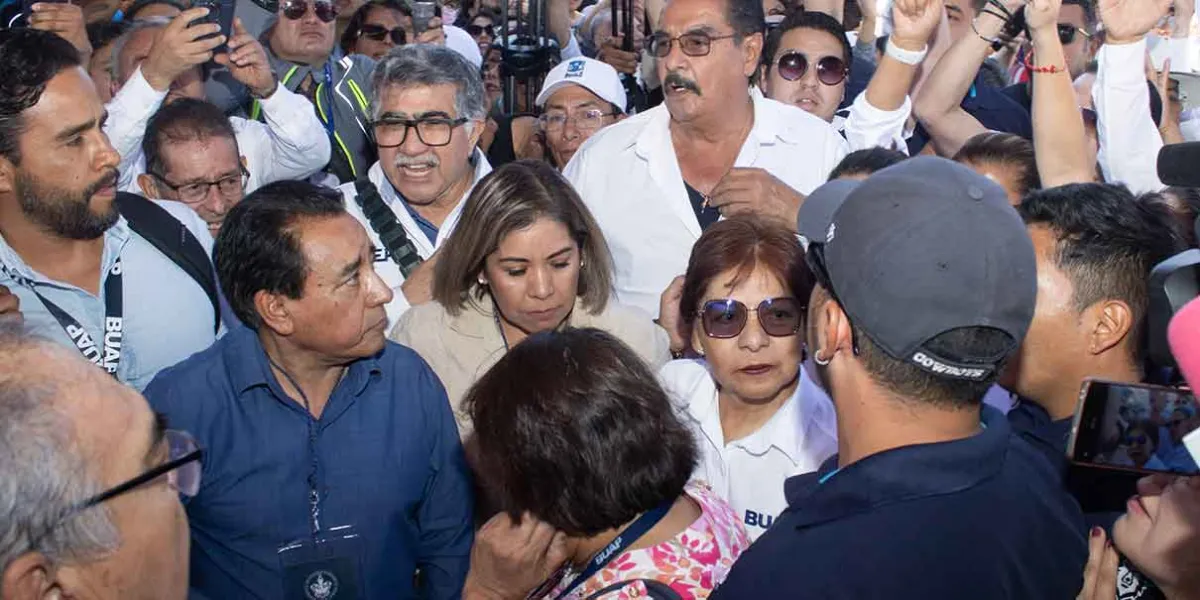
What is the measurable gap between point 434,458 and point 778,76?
2840mm

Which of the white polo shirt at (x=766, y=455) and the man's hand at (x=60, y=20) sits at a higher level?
the man's hand at (x=60, y=20)

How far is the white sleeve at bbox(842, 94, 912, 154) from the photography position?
14.3 feet

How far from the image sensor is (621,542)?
7.01ft

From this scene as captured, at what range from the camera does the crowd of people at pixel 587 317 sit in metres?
1.79

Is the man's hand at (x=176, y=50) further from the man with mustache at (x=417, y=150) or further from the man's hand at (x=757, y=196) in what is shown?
the man's hand at (x=757, y=196)

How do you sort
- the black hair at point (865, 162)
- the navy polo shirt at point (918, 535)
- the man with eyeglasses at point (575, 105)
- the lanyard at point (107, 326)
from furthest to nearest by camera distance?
the man with eyeglasses at point (575, 105) < the black hair at point (865, 162) < the lanyard at point (107, 326) < the navy polo shirt at point (918, 535)

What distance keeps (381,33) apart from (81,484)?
482cm

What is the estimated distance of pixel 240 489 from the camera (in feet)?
9.42

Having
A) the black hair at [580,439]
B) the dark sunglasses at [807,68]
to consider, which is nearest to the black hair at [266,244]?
the black hair at [580,439]

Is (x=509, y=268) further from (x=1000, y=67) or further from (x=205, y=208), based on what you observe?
(x=1000, y=67)

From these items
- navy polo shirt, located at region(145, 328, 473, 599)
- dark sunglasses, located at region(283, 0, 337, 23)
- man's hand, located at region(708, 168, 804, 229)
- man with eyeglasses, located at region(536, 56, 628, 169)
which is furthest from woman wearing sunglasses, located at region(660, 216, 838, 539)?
dark sunglasses, located at region(283, 0, 337, 23)

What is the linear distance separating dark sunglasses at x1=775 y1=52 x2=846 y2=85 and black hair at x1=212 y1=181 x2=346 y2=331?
263cm

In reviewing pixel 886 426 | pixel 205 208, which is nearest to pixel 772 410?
pixel 886 426

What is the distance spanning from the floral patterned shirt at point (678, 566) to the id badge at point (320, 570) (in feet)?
2.35
